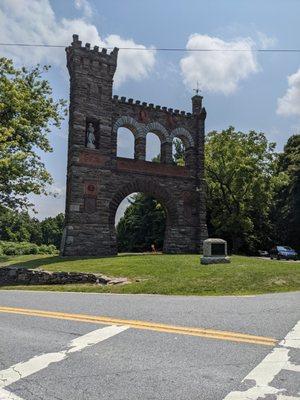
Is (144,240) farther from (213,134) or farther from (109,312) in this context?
(109,312)

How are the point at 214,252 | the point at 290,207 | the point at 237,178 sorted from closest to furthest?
1. the point at 214,252
2. the point at 237,178
3. the point at 290,207

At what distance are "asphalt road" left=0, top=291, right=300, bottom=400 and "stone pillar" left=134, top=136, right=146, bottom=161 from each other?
71.0ft

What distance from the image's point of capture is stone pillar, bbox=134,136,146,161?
99.9ft

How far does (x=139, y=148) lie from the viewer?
30453mm

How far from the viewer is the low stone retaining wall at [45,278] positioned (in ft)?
60.7

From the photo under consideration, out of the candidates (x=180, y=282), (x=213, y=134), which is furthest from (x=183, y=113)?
(x=180, y=282)

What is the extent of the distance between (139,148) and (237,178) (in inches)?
Answer: 486

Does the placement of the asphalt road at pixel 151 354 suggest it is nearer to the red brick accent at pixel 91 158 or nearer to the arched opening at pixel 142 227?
the red brick accent at pixel 91 158

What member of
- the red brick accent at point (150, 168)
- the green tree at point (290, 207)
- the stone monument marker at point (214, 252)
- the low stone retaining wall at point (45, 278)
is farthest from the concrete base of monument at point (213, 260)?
the green tree at point (290, 207)

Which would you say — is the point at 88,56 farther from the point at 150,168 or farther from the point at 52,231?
the point at 52,231

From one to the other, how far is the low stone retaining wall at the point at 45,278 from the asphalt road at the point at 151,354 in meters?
9.03

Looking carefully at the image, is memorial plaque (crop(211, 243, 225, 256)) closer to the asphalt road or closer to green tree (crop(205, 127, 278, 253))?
the asphalt road

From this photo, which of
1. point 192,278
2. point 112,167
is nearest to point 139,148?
point 112,167

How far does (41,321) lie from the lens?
27.2ft
